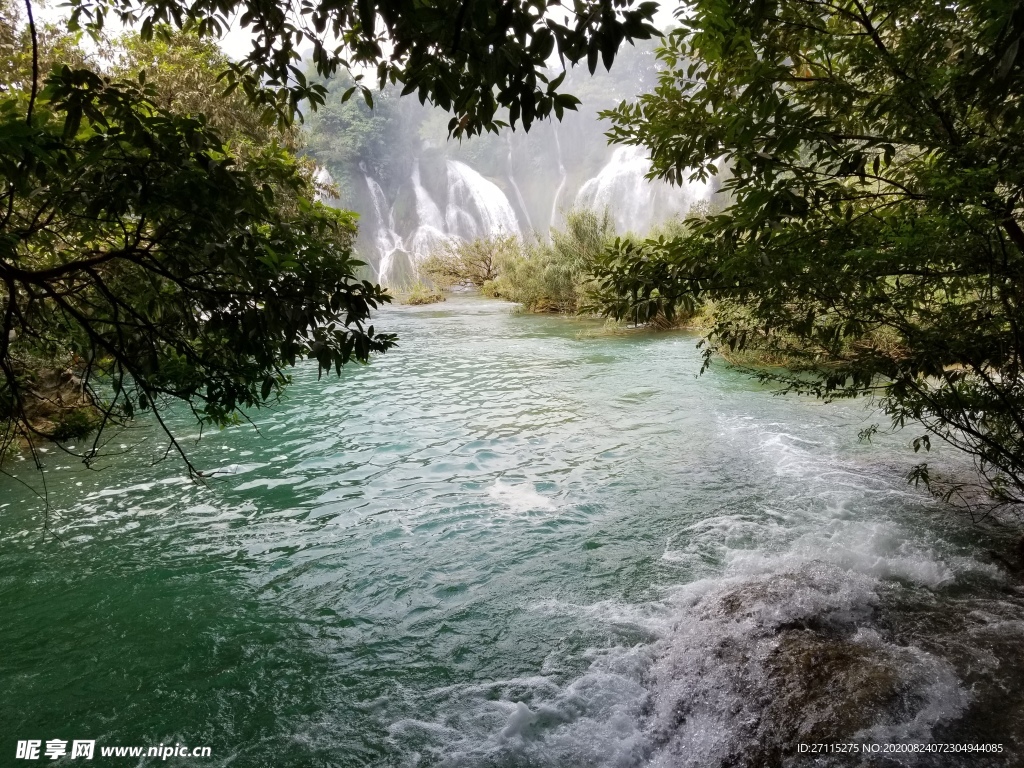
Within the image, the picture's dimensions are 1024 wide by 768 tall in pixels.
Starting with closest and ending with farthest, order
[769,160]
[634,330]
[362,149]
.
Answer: [769,160]
[634,330]
[362,149]

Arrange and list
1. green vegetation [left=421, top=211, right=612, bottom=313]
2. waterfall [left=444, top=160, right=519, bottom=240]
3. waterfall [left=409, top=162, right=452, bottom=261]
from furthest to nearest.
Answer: waterfall [left=444, top=160, right=519, bottom=240], waterfall [left=409, top=162, right=452, bottom=261], green vegetation [left=421, top=211, right=612, bottom=313]

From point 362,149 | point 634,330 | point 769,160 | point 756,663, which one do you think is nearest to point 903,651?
point 756,663

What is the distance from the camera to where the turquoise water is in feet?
10.7

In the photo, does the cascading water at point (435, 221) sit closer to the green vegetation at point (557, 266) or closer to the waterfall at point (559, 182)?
the waterfall at point (559, 182)

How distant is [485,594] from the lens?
466 cm

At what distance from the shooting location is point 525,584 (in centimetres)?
478

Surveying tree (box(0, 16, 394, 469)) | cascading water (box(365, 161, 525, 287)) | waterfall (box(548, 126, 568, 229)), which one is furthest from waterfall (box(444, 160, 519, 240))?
tree (box(0, 16, 394, 469))

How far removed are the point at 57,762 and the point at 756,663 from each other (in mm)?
3889

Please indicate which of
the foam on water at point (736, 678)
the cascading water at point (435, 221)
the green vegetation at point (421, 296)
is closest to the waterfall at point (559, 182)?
the cascading water at point (435, 221)

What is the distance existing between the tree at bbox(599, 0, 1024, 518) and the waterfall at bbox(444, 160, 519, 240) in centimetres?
3986

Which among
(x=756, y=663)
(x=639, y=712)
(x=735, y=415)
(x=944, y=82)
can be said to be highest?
(x=944, y=82)

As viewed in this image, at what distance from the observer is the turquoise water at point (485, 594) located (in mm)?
3268

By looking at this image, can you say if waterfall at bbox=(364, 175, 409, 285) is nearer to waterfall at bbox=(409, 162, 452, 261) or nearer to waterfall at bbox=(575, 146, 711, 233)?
waterfall at bbox=(409, 162, 452, 261)

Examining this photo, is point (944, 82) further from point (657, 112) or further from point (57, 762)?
point (57, 762)
